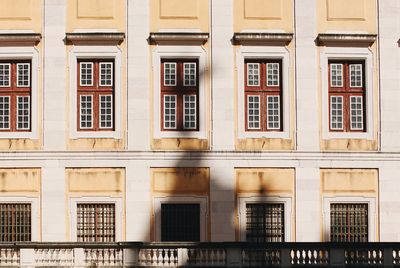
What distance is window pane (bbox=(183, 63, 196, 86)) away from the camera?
2703cm

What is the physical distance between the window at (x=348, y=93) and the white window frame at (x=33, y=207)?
9845 millimetres

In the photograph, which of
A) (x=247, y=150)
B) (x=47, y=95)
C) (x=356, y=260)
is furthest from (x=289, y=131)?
(x=47, y=95)

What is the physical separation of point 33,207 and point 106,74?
4.81 metres

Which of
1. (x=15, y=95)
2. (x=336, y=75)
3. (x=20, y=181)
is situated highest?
(x=336, y=75)

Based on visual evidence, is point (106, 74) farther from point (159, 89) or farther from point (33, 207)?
point (33, 207)

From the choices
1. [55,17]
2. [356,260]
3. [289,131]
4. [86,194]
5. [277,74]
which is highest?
[55,17]

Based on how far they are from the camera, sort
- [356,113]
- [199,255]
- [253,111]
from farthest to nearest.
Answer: [356,113]
[253,111]
[199,255]

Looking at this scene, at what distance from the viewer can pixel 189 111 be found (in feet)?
88.6

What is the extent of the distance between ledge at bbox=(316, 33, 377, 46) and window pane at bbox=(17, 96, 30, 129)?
31.3ft

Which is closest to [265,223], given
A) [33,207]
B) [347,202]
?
[347,202]

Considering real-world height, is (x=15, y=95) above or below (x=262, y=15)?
below

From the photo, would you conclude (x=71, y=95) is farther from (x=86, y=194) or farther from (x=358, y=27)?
(x=358, y=27)

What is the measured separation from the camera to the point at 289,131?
26828 millimetres

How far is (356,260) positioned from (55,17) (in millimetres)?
12167
